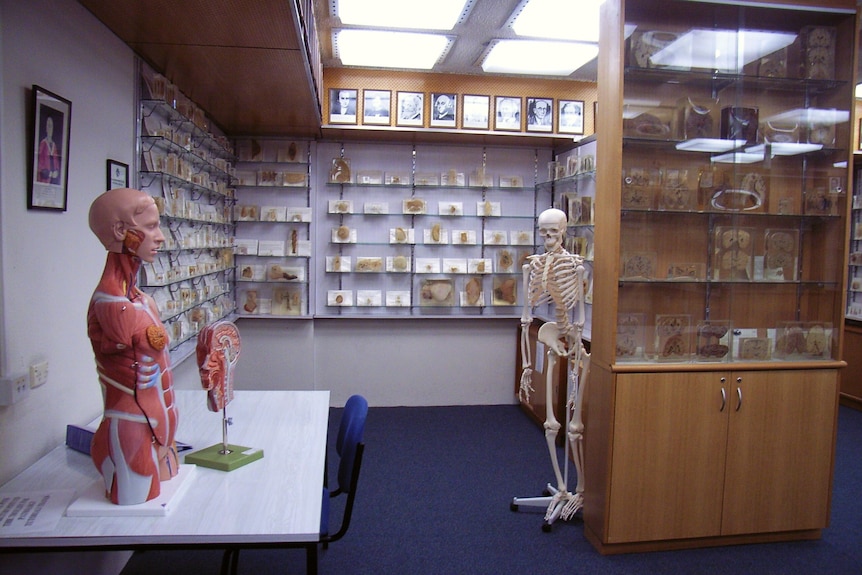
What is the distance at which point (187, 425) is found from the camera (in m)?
2.62

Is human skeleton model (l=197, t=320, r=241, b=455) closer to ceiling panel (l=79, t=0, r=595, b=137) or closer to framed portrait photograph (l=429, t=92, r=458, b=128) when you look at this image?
ceiling panel (l=79, t=0, r=595, b=137)

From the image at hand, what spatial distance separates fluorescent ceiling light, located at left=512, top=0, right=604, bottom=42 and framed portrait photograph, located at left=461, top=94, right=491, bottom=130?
3.57ft

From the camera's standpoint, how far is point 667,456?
9.90 ft

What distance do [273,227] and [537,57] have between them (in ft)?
8.84

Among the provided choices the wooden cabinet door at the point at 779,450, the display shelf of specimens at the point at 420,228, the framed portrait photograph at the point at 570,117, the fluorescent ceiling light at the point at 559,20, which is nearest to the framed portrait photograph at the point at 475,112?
the display shelf of specimens at the point at 420,228

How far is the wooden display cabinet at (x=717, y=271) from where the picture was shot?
9.84 ft

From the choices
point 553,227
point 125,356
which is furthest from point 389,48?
point 125,356

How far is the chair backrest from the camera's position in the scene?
2.27 metres

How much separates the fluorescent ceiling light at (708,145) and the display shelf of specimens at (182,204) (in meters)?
2.76

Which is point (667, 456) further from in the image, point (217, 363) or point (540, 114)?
point (540, 114)

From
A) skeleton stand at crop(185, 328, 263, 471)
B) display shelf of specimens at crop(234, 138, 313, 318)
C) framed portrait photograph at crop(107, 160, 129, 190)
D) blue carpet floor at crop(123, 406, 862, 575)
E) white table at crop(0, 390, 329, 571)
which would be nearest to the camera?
white table at crop(0, 390, 329, 571)

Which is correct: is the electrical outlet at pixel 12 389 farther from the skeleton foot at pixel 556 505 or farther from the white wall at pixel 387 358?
the white wall at pixel 387 358

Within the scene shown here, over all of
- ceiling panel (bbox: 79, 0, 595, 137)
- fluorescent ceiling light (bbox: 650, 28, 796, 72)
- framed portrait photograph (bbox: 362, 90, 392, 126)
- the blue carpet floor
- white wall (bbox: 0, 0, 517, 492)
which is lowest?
the blue carpet floor

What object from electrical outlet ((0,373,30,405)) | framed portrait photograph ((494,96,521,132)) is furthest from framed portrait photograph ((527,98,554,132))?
electrical outlet ((0,373,30,405))
